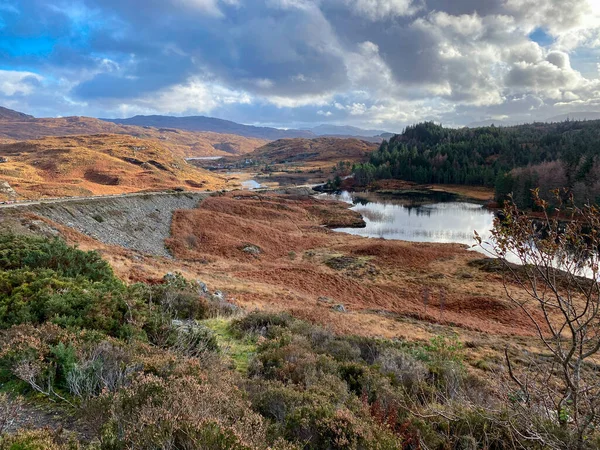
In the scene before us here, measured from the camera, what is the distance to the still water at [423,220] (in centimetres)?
5034

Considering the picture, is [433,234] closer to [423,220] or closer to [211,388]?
[423,220]

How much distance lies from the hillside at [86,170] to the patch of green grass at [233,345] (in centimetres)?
4301

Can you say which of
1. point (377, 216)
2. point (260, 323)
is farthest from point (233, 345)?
point (377, 216)

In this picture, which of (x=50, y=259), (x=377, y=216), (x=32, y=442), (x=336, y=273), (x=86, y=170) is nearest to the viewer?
(x=32, y=442)

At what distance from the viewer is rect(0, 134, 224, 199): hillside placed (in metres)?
53.5

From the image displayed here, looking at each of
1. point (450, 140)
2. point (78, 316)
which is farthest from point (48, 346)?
point (450, 140)

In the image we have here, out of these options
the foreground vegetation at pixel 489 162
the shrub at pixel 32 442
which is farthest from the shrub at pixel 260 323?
the foreground vegetation at pixel 489 162

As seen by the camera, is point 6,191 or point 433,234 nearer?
point 6,191

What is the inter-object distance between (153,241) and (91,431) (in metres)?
31.2

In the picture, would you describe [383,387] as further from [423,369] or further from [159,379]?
[159,379]

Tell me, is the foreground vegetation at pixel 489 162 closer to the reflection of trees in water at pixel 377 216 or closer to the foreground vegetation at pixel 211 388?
the reflection of trees in water at pixel 377 216

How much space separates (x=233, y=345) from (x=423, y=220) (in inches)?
2260

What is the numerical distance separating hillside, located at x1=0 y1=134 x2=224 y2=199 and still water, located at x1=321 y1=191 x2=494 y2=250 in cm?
4113

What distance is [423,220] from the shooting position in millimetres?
61469
